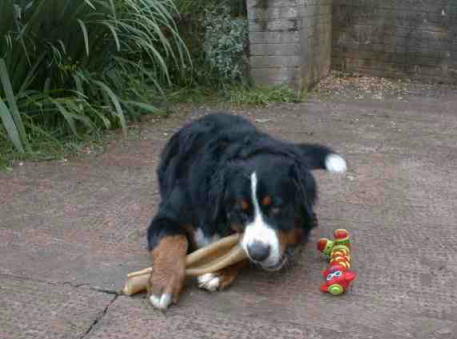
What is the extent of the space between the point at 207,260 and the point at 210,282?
0.13 m

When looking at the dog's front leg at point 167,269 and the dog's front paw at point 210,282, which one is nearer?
the dog's front leg at point 167,269

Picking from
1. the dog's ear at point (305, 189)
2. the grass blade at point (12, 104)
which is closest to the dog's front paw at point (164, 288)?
the dog's ear at point (305, 189)

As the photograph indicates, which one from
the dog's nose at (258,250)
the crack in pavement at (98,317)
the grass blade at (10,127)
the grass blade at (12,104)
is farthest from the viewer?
the grass blade at (12,104)

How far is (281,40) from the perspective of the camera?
6918 millimetres

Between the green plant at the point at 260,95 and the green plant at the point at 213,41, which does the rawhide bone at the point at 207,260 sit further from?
the green plant at the point at 213,41

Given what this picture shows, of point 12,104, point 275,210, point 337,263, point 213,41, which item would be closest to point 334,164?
point 337,263

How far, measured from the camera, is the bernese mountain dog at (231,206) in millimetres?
2803

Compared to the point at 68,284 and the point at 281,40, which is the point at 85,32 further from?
the point at 68,284

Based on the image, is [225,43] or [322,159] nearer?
[322,159]

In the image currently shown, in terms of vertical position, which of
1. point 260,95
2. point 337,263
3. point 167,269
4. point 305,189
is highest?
point 305,189

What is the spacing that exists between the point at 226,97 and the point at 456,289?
4171mm

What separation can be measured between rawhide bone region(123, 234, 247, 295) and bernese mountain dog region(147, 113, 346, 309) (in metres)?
0.04

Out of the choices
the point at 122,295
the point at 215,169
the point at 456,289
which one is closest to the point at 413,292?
the point at 456,289

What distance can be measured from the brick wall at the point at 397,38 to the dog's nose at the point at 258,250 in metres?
5.82
